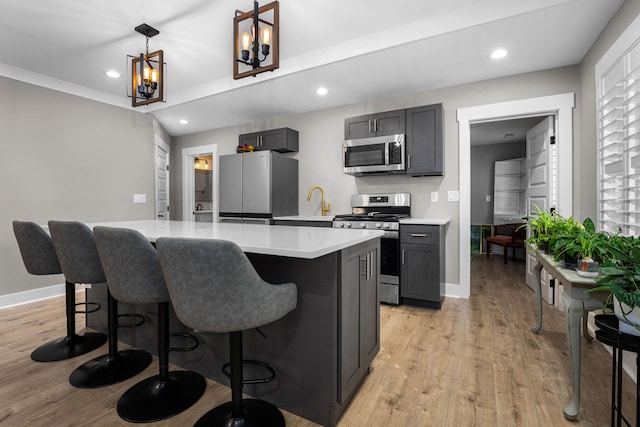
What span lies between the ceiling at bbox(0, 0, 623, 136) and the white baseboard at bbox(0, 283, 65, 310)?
2.32 metres

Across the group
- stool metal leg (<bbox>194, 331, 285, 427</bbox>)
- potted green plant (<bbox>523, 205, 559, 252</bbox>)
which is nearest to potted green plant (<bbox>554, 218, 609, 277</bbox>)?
potted green plant (<bbox>523, 205, 559, 252</bbox>)

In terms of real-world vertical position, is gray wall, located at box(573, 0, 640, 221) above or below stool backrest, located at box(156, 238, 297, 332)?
above

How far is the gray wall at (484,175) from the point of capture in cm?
655

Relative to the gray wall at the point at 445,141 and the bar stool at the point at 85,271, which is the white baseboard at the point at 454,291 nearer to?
the gray wall at the point at 445,141

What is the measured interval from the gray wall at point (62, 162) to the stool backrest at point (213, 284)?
11.2 ft

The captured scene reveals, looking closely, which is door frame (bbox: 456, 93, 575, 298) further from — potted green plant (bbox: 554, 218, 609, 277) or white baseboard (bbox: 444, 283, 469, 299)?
potted green plant (bbox: 554, 218, 609, 277)

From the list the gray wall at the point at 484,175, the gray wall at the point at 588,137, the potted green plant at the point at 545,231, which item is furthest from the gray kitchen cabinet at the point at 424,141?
the gray wall at the point at 484,175

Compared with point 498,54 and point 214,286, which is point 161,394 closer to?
point 214,286

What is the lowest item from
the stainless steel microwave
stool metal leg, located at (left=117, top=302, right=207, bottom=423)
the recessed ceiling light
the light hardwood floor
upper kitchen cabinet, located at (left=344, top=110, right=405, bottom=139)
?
the light hardwood floor

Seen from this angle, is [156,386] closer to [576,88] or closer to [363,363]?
[363,363]

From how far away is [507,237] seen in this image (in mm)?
5758

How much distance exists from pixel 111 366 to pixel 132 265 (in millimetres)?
939

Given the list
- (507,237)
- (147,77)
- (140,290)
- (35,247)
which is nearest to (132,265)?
(140,290)

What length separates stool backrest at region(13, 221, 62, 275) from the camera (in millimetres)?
2098
